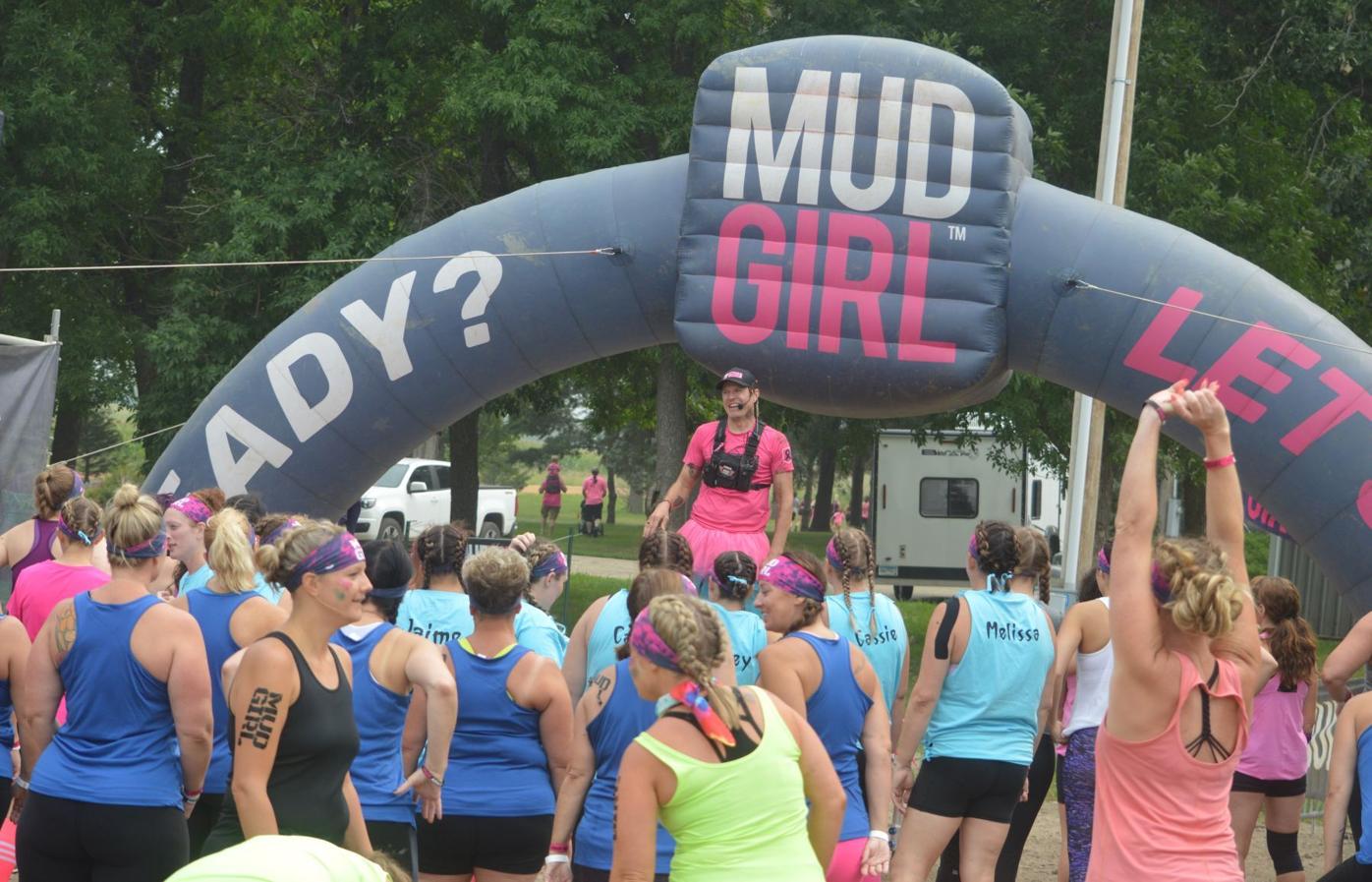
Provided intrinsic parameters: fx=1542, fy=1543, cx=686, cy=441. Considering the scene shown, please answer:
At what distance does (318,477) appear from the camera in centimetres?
910

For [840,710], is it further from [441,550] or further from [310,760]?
[310,760]

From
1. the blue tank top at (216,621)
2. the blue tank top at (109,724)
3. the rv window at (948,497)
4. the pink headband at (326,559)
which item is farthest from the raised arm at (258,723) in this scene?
the rv window at (948,497)

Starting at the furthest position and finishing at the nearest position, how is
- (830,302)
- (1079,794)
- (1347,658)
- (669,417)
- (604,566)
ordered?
(604,566) → (669,417) → (830,302) → (1079,794) → (1347,658)

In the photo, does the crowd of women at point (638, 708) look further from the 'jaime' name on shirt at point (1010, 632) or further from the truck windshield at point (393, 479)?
the truck windshield at point (393, 479)

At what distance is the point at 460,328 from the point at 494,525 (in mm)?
19253

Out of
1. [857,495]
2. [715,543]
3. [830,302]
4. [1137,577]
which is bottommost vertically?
[857,495]

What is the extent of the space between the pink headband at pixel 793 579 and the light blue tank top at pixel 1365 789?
1.87m

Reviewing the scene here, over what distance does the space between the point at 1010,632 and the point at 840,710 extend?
1.15m

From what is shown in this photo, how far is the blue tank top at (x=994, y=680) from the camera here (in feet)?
18.8

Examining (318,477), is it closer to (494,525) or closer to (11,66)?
(11,66)

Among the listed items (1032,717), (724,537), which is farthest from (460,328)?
(1032,717)

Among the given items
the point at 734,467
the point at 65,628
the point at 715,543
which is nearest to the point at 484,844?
the point at 65,628

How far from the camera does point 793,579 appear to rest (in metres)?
4.82

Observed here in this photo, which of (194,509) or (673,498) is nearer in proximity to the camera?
(194,509)
